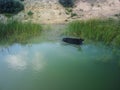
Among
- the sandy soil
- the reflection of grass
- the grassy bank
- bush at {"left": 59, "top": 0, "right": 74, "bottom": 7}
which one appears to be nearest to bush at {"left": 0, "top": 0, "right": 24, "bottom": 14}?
the sandy soil

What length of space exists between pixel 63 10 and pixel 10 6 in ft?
6.54

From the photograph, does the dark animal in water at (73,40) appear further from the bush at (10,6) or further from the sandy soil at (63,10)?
the bush at (10,6)

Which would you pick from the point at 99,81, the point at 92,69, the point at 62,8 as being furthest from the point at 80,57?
the point at 62,8

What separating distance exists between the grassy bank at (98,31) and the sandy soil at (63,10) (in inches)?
69.3

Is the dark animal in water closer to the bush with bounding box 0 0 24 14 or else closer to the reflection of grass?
the reflection of grass

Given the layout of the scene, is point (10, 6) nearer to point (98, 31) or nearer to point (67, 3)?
point (67, 3)

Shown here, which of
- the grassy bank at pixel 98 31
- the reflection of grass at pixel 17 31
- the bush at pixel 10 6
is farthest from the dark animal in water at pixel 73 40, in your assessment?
the bush at pixel 10 6

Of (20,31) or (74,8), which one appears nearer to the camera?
(20,31)

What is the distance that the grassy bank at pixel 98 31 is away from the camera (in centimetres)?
689

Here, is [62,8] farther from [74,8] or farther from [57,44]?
[57,44]

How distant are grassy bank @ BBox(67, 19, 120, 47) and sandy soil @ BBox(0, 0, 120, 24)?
1.76m

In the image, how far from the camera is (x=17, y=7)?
10.2 metres

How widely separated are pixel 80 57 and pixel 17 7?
479 cm

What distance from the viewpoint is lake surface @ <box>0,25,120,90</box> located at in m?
5.05
